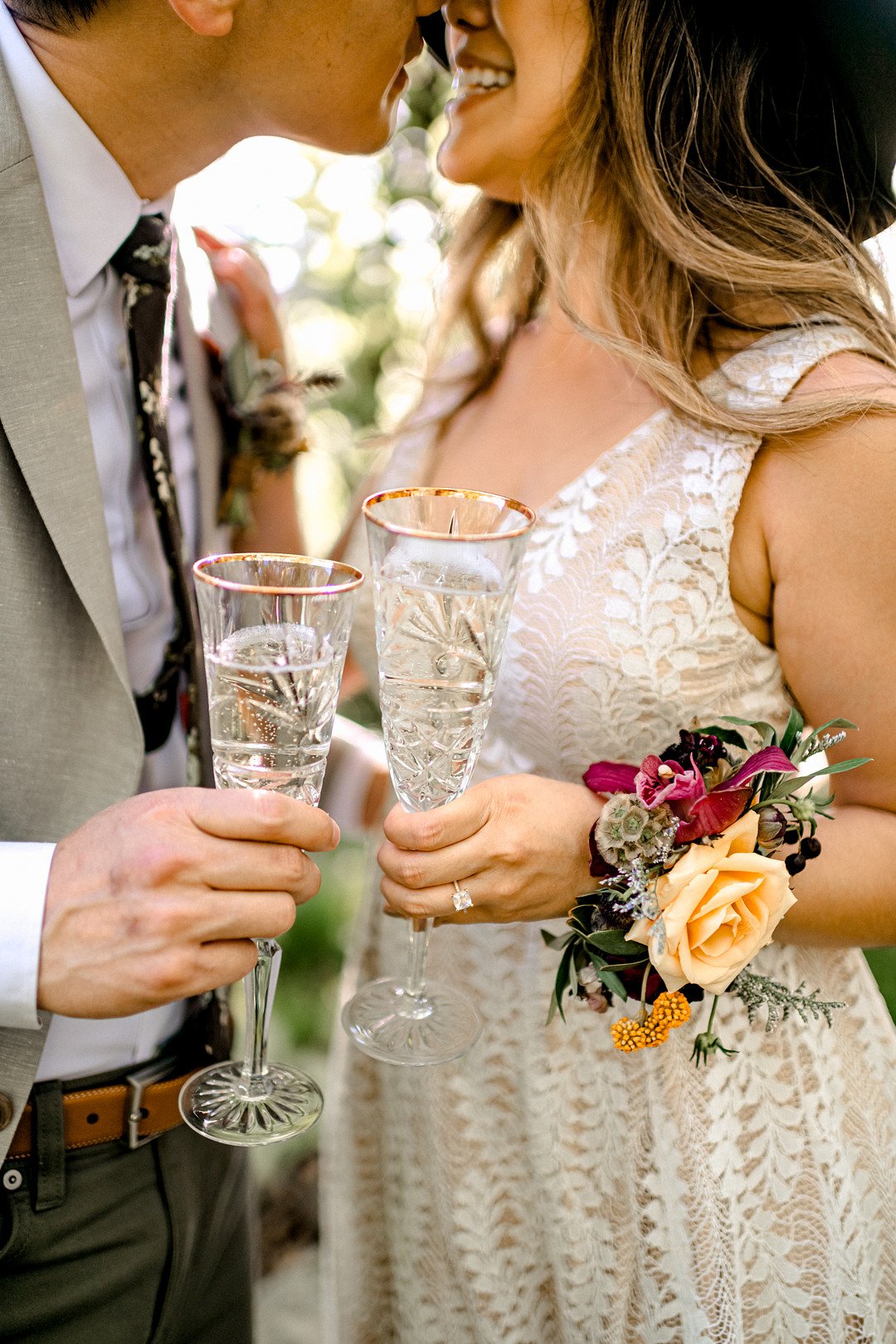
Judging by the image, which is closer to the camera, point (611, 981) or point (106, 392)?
point (611, 981)

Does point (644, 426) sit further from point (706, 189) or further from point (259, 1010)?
point (259, 1010)

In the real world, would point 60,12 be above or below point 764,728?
above

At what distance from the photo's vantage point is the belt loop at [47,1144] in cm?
187

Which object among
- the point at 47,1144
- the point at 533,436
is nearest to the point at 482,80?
the point at 533,436

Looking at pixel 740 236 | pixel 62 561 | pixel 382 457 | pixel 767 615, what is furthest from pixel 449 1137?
pixel 740 236

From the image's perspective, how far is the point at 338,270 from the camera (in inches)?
182

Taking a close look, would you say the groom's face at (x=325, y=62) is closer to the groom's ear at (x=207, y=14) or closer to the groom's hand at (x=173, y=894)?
the groom's ear at (x=207, y=14)

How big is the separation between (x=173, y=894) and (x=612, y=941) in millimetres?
645

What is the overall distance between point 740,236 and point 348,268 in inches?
113

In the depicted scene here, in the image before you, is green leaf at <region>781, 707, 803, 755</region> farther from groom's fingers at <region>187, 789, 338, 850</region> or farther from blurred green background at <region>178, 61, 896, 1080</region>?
blurred green background at <region>178, 61, 896, 1080</region>

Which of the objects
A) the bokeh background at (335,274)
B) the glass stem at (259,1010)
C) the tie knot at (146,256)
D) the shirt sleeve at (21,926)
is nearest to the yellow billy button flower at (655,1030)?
the glass stem at (259,1010)

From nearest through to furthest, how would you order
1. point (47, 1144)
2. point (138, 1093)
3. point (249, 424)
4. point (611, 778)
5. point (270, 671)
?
point (270, 671) < point (611, 778) < point (47, 1144) < point (138, 1093) < point (249, 424)

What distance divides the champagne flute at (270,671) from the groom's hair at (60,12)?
4.05 feet

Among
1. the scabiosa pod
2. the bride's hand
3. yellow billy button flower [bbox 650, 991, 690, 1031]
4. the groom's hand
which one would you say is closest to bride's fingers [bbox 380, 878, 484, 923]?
the bride's hand
